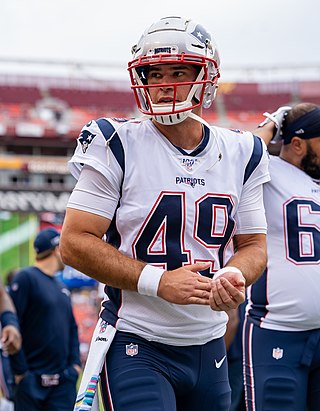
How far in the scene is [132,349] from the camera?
2816 millimetres

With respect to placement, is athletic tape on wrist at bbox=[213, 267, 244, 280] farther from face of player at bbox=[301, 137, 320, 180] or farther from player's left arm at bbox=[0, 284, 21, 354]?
player's left arm at bbox=[0, 284, 21, 354]

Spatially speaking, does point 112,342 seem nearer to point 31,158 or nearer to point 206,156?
point 206,156

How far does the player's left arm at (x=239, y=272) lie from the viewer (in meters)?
2.61

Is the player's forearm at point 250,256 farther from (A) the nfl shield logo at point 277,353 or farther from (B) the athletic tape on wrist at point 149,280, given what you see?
(A) the nfl shield logo at point 277,353

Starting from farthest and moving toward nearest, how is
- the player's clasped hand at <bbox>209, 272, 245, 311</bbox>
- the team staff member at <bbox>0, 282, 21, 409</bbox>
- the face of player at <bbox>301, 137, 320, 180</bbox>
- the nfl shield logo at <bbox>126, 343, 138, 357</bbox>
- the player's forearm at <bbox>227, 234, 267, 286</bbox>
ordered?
1. the team staff member at <bbox>0, 282, 21, 409</bbox>
2. the face of player at <bbox>301, 137, 320, 180</bbox>
3. the player's forearm at <bbox>227, 234, 267, 286</bbox>
4. the nfl shield logo at <bbox>126, 343, 138, 357</bbox>
5. the player's clasped hand at <bbox>209, 272, 245, 311</bbox>

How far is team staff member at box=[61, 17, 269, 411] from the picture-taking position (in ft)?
9.04

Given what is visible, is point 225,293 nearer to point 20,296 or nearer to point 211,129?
point 211,129

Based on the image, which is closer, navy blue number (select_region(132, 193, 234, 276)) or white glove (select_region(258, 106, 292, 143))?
navy blue number (select_region(132, 193, 234, 276))

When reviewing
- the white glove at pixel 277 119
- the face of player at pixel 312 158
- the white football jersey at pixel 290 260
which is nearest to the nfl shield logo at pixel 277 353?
the white football jersey at pixel 290 260

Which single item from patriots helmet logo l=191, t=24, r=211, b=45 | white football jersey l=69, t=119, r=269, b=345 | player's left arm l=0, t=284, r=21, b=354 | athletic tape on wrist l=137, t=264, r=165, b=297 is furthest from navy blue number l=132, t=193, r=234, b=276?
player's left arm l=0, t=284, r=21, b=354

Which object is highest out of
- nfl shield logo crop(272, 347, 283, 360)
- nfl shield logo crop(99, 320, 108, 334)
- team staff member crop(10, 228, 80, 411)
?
nfl shield logo crop(99, 320, 108, 334)

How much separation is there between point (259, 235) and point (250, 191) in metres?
0.17

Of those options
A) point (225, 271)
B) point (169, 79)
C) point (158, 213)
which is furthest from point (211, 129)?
point (225, 271)

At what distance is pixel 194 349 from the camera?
9.50ft
